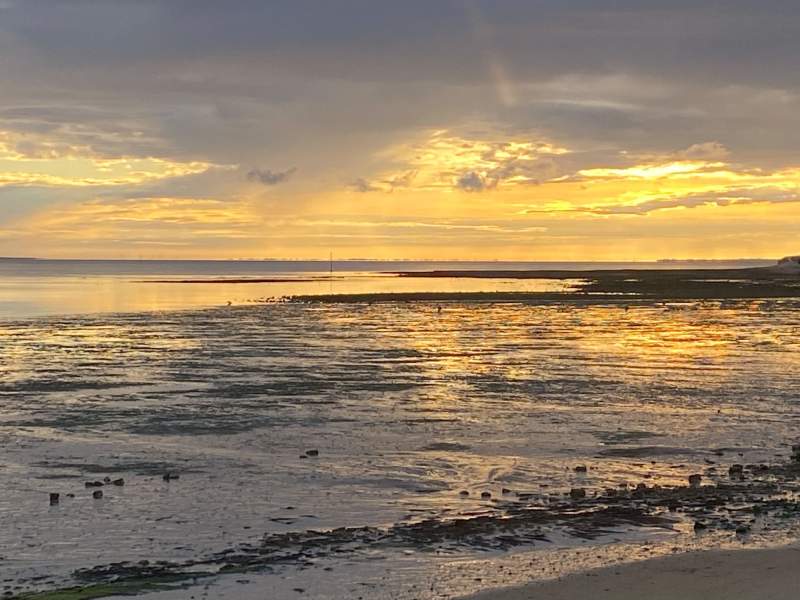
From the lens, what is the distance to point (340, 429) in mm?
20562

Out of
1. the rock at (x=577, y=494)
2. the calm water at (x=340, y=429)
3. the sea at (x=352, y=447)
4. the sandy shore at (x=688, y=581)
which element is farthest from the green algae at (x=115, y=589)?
the rock at (x=577, y=494)

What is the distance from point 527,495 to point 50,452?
9.62 metres

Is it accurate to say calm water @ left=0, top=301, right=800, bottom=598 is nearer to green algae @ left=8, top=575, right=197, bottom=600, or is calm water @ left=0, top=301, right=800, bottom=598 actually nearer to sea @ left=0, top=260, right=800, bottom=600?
sea @ left=0, top=260, right=800, bottom=600

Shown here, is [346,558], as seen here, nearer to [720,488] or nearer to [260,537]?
[260,537]

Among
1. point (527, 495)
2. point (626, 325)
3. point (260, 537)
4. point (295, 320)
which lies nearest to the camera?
point (260, 537)

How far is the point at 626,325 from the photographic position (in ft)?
168

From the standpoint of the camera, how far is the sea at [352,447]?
1127 cm

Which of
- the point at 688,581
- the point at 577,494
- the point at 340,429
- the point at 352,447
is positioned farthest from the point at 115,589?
the point at 340,429

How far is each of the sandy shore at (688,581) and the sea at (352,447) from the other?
1.61ft

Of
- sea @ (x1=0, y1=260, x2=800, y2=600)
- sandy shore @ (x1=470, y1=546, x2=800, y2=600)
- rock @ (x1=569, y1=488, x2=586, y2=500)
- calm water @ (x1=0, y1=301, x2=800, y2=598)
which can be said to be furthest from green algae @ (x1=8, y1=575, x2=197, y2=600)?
rock @ (x1=569, y1=488, x2=586, y2=500)

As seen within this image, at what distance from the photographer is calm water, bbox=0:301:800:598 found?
41.5 ft

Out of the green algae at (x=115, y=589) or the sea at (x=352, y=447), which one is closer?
the green algae at (x=115, y=589)

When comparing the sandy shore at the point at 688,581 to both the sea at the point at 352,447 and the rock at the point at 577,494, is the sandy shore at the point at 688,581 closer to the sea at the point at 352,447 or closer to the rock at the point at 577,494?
the sea at the point at 352,447

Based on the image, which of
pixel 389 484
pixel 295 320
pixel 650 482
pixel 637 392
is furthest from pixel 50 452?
pixel 295 320
